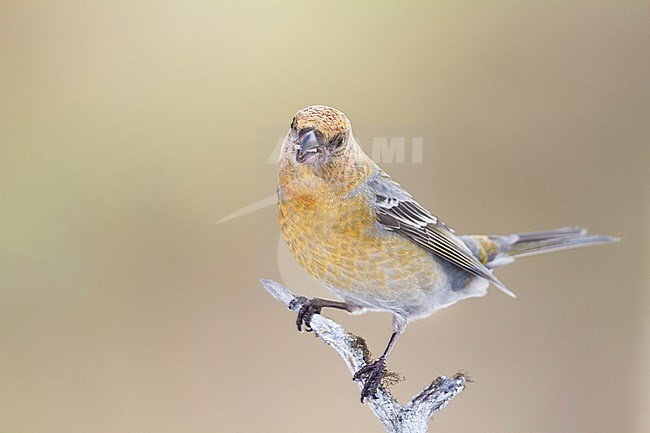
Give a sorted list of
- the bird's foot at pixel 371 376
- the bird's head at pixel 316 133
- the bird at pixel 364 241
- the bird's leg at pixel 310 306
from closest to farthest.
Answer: the bird's head at pixel 316 133
the bird at pixel 364 241
the bird's foot at pixel 371 376
the bird's leg at pixel 310 306

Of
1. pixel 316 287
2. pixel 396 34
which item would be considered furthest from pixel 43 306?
pixel 396 34

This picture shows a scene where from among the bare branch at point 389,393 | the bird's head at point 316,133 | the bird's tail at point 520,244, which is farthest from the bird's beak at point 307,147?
the bird's tail at point 520,244

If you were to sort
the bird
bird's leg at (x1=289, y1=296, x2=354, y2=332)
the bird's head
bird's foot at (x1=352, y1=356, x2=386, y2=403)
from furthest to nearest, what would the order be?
bird's leg at (x1=289, y1=296, x2=354, y2=332) → bird's foot at (x1=352, y1=356, x2=386, y2=403) → the bird → the bird's head

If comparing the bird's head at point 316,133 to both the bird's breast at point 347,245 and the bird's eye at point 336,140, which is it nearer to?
the bird's eye at point 336,140

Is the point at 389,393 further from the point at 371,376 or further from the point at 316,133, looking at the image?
the point at 316,133

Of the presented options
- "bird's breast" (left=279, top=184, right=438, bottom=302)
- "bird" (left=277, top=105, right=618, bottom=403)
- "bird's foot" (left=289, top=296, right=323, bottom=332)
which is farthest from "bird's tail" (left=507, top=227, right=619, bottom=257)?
"bird's foot" (left=289, top=296, right=323, bottom=332)

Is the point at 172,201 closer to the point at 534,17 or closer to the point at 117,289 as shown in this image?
the point at 117,289

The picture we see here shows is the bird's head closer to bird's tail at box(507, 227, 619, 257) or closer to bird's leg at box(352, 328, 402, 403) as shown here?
bird's leg at box(352, 328, 402, 403)

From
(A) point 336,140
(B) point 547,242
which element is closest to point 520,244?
(B) point 547,242

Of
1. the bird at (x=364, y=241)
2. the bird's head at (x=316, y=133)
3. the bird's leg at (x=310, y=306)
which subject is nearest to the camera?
the bird's head at (x=316, y=133)
